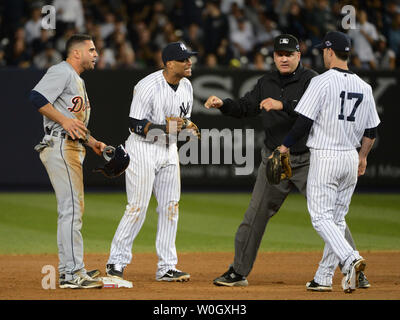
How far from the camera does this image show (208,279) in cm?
829

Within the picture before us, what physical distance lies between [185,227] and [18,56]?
→ 6122 mm

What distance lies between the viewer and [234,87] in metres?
16.1

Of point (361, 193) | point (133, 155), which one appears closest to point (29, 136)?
point (361, 193)

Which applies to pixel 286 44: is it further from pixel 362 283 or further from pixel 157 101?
pixel 362 283

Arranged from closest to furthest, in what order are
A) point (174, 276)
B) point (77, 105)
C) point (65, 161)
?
point (65, 161)
point (77, 105)
point (174, 276)

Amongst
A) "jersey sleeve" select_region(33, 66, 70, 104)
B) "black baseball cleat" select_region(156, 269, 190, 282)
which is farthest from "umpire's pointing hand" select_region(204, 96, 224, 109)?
"black baseball cleat" select_region(156, 269, 190, 282)

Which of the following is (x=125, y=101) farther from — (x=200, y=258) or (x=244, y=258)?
(x=244, y=258)

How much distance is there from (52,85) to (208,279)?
263cm

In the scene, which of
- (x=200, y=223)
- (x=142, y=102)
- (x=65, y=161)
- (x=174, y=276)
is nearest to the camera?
(x=65, y=161)

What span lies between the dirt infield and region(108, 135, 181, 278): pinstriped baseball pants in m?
0.34

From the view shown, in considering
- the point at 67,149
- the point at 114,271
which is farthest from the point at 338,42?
the point at 114,271

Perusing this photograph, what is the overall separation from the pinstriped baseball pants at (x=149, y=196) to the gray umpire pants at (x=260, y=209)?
29.4 inches

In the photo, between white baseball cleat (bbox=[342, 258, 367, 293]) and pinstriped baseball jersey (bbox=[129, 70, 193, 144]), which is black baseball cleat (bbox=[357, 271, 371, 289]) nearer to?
white baseball cleat (bbox=[342, 258, 367, 293])

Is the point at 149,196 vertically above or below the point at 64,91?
below
